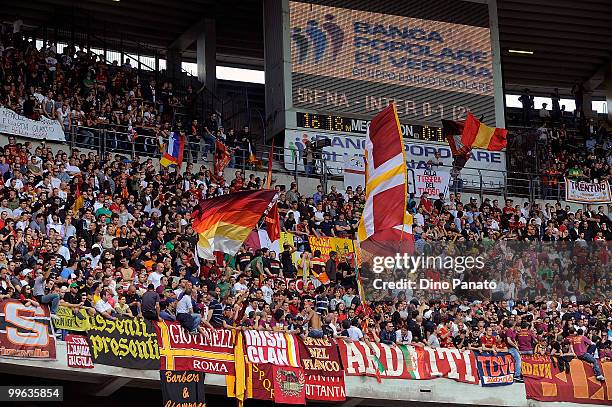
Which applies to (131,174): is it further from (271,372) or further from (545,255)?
(545,255)

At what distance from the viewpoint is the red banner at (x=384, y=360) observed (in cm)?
2197

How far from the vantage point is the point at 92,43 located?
1411 inches

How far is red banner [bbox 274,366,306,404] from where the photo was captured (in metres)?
21.0

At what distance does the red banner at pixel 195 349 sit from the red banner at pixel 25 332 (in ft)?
6.69

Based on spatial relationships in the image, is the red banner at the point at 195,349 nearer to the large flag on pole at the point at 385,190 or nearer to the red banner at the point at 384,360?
the red banner at the point at 384,360

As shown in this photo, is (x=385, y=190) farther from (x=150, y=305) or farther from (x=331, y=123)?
(x=331, y=123)

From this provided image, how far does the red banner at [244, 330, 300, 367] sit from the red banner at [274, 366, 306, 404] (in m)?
0.12

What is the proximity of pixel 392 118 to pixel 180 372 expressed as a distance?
6303mm

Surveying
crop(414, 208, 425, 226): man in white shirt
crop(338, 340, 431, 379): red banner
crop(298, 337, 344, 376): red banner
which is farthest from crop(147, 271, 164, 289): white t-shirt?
crop(414, 208, 425, 226): man in white shirt

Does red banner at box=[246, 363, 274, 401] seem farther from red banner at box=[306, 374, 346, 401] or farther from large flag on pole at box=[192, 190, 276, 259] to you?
large flag on pole at box=[192, 190, 276, 259]

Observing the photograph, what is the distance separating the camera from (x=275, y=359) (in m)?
21.1

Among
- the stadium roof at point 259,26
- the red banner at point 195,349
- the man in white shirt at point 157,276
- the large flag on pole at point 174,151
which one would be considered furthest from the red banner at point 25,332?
the stadium roof at point 259,26

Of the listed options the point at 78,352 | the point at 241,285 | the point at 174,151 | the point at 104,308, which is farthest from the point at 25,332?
the point at 174,151

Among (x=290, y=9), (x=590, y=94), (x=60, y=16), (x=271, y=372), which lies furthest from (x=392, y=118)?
(x=590, y=94)
